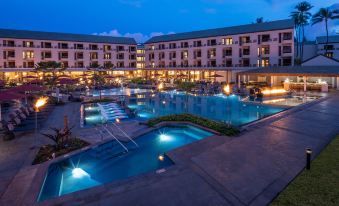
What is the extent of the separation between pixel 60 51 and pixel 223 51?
37568mm

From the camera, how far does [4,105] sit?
24625 millimetres

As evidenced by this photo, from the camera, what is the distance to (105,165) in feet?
37.7

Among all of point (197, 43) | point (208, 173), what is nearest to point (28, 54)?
point (197, 43)

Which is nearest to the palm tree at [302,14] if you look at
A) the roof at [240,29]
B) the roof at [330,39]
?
the roof at [330,39]

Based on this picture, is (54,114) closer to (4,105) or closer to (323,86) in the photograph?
(4,105)

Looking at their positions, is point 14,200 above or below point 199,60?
below

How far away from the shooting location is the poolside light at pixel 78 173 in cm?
1045

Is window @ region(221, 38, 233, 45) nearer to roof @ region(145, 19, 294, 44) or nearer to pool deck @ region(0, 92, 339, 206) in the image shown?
A: roof @ region(145, 19, 294, 44)

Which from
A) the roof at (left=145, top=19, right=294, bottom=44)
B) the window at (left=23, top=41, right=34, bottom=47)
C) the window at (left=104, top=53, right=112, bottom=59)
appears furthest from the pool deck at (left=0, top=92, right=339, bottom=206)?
the window at (left=104, top=53, right=112, bottom=59)

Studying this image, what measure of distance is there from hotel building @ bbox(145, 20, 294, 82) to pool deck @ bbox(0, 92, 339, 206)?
3206 cm

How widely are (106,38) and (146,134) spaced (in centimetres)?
5753

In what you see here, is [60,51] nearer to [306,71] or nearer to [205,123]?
[306,71]

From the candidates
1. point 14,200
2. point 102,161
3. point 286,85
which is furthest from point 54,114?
point 286,85

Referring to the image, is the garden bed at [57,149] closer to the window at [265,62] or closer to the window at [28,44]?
the window at [265,62]
